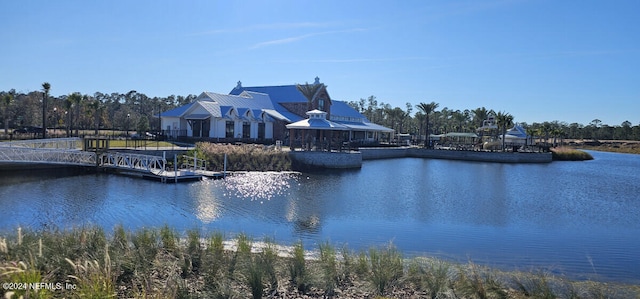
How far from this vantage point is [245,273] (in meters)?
8.00

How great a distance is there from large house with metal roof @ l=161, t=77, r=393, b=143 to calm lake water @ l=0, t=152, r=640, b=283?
17.2 metres

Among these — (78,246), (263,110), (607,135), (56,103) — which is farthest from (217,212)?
(607,135)

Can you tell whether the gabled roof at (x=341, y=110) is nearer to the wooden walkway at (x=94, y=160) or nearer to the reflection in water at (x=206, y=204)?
the wooden walkway at (x=94, y=160)

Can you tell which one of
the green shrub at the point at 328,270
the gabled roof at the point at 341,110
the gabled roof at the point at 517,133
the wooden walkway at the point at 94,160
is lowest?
the green shrub at the point at 328,270

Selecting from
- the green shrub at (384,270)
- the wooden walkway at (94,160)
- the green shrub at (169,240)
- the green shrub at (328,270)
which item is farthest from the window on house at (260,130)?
the green shrub at (384,270)

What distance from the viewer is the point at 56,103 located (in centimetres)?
6981

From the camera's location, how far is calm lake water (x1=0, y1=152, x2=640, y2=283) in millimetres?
12820

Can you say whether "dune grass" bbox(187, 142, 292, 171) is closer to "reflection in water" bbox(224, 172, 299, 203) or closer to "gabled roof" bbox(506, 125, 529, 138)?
"reflection in water" bbox(224, 172, 299, 203)

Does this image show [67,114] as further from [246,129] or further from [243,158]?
[243,158]

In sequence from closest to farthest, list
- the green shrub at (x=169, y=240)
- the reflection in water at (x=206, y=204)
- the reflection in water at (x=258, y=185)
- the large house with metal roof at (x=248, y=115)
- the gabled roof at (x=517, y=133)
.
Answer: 1. the green shrub at (x=169, y=240)
2. the reflection in water at (x=206, y=204)
3. the reflection in water at (x=258, y=185)
4. the large house with metal roof at (x=248, y=115)
5. the gabled roof at (x=517, y=133)

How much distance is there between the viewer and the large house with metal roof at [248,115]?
4456 cm

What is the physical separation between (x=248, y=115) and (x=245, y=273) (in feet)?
130

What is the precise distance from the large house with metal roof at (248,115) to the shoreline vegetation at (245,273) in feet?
112

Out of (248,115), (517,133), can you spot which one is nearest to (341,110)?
(248,115)
